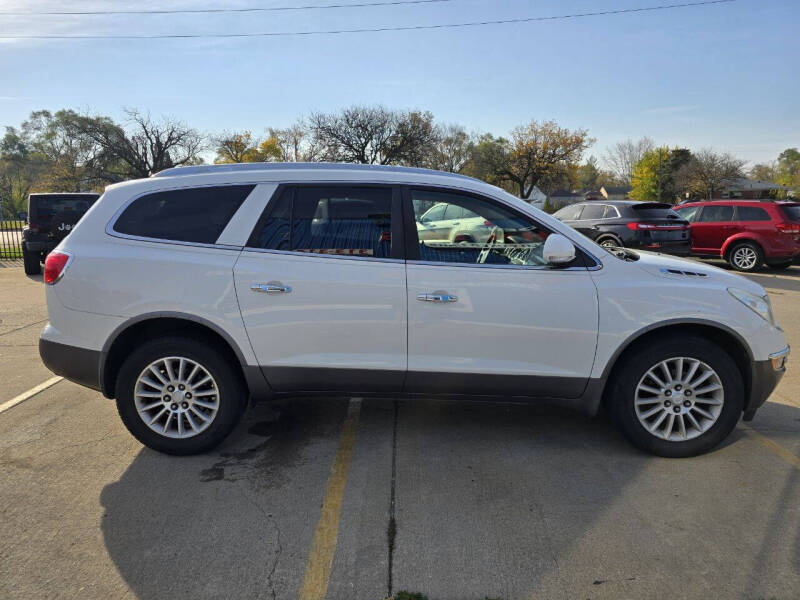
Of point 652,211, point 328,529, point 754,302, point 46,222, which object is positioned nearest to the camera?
point 328,529

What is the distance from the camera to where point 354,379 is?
11.8 feet

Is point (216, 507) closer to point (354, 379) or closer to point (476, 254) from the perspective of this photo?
point (354, 379)

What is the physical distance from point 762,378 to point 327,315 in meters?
2.82

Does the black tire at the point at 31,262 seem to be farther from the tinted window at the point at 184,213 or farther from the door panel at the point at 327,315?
the door panel at the point at 327,315

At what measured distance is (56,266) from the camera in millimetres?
3607

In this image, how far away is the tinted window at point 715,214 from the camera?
13.6 meters

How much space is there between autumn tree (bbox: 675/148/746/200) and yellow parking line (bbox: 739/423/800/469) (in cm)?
6024

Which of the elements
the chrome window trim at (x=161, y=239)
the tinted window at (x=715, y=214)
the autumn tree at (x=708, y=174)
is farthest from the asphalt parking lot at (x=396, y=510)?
the autumn tree at (x=708, y=174)

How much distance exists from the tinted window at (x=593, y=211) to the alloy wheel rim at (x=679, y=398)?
33.3 ft

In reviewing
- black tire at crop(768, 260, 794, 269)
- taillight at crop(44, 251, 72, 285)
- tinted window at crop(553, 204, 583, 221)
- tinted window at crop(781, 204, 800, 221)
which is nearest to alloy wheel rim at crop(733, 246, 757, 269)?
black tire at crop(768, 260, 794, 269)

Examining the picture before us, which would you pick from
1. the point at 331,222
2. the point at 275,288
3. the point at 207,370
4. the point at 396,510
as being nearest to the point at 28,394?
the point at 207,370

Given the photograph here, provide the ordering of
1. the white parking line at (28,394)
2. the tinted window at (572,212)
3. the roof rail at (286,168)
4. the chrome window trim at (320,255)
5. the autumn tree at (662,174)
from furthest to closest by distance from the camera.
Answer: the autumn tree at (662,174) → the tinted window at (572,212) → the white parking line at (28,394) → the roof rail at (286,168) → the chrome window trim at (320,255)

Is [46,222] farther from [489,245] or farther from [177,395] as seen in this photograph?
[489,245]

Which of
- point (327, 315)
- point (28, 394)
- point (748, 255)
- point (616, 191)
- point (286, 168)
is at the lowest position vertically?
point (28, 394)
